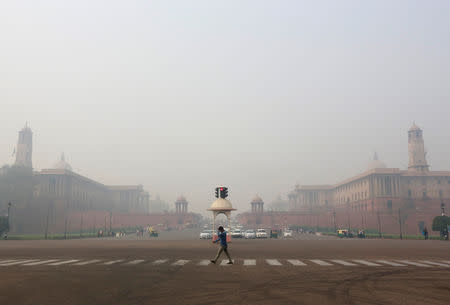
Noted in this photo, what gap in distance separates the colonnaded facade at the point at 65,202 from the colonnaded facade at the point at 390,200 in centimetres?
3977

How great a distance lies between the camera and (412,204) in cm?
10444

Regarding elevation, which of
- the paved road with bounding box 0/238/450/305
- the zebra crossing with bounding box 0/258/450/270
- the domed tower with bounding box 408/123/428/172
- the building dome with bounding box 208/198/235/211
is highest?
the domed tower with bounding box 408/123/428/172

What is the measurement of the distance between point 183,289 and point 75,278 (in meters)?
4.50

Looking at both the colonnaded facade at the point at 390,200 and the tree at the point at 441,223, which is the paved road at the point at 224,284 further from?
the colonnaded facade at the point at 390,200

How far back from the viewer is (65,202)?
11169 cm

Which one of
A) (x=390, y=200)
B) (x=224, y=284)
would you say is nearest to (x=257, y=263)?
(x=224, y=284)

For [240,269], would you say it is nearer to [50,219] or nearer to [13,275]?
[13,275]

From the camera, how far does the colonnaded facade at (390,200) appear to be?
95562mm

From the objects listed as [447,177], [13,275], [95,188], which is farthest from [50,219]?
[447,177]

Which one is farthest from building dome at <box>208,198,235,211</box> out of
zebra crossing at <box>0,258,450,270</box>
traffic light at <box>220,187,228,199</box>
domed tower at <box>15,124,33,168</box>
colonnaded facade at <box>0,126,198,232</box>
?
domed tower at <box>15,124,33,168</box>

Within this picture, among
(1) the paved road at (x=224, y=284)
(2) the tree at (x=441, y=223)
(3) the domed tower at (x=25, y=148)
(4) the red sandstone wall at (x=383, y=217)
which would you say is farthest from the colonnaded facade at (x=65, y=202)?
(2) the tree at (x=441, y=223)

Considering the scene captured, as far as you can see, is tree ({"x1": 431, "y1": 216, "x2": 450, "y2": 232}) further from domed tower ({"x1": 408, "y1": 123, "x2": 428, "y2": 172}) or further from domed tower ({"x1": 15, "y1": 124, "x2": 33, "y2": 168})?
domed tower ({"x1": 15, "y1": 124, "x2": 33, "y2": 168})

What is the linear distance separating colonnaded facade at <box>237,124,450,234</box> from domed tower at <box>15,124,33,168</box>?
7825cm

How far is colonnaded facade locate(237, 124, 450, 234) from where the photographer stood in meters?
95.6
